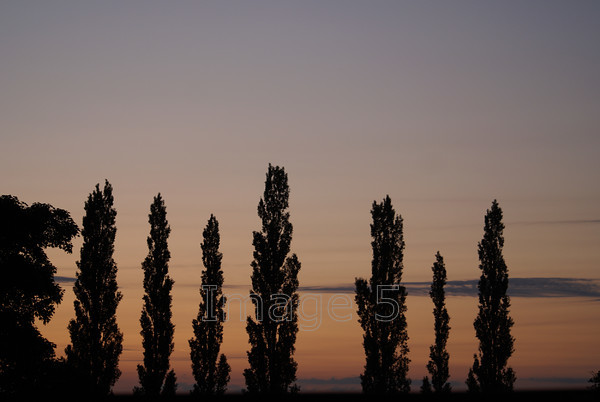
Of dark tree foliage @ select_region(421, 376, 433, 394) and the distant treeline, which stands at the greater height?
the distant treeline

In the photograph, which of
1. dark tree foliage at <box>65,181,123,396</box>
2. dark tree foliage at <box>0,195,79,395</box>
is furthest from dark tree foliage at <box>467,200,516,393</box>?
dark tree foliage at <box>0,195,79,395</box>

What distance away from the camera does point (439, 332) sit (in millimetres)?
55625

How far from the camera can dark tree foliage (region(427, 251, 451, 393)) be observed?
53.5 m

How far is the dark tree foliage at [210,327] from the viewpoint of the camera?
44.5 m

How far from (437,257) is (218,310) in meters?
20.4

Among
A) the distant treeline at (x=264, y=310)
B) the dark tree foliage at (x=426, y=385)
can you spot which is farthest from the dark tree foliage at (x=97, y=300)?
the dark tree foliage at (x=426, y=385)

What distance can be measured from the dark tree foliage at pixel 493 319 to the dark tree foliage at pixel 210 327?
18.2 m

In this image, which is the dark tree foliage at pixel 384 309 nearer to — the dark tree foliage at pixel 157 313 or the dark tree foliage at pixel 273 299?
the dark tree foliage at pixel 273 299

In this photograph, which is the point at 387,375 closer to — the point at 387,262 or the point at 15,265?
the point at 387,262

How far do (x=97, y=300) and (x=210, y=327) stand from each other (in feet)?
26.7

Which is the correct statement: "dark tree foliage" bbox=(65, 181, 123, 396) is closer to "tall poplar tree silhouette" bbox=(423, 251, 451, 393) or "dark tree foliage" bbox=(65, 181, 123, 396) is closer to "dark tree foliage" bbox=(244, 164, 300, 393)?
"dark tree foliage" bbox=(244, 164, 300, 393)

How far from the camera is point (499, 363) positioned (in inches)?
1907

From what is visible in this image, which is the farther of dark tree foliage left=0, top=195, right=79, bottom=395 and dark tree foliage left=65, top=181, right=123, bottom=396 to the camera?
dark tree foliage left=65, top=181, right=123, bottom=396

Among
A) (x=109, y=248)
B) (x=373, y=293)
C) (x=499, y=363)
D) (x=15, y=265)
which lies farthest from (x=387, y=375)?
(x=15, y=265)
